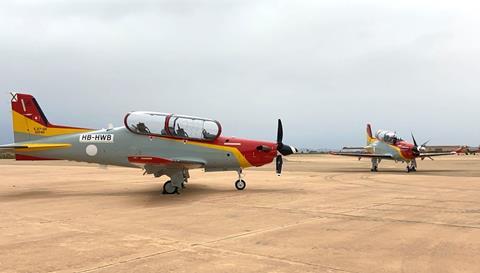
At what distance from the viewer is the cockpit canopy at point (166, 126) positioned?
13406 mm

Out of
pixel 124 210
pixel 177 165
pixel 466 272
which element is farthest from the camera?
pixel 177 165

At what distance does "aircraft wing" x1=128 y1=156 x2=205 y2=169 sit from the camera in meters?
11.9

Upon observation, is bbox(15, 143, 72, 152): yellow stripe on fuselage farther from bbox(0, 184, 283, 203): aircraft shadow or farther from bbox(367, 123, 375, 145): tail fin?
bbox(367, 123, 375, 145): tail fin

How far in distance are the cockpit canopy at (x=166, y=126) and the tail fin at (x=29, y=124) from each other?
211 centimetres

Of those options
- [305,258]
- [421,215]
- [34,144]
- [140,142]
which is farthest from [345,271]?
[34,144]

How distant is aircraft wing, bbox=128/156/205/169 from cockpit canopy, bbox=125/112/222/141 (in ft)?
3.28

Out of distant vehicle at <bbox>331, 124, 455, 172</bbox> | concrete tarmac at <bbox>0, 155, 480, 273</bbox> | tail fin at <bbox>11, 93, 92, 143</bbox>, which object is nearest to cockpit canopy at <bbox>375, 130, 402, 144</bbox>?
distant vehicle at <bbox>331, 124, 455, 172</bbox>

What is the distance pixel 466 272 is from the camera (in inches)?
187

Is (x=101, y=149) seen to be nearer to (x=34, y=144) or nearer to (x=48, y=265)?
(x=34, y=144)

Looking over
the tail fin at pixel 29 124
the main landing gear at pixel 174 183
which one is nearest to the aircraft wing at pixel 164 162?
the main landing gear at pixel 174 183

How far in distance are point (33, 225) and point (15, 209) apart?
2.72 m

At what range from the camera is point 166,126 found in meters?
13.4

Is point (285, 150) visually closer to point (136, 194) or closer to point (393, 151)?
point (136, 194)

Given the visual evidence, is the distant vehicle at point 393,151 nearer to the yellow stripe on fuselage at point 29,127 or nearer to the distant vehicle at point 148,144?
the distant vehicle at point 148,144
